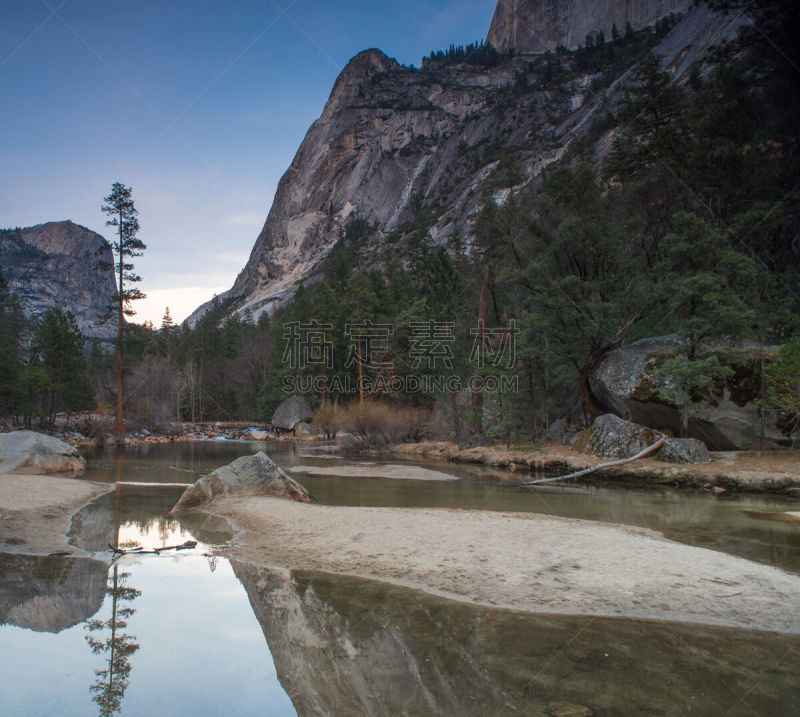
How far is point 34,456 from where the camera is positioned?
53.9ft

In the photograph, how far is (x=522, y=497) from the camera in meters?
13.2

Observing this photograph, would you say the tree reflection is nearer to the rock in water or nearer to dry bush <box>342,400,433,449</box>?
the rock in water

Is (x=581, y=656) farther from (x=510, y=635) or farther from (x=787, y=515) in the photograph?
(x=787, y=515)

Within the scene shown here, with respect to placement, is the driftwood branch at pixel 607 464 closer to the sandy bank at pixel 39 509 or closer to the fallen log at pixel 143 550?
the fallen log at pixel 143 550

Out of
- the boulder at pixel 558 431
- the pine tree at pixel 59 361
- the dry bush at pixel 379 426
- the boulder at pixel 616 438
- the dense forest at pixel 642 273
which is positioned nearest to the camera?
the dense forest at pixel 642 273

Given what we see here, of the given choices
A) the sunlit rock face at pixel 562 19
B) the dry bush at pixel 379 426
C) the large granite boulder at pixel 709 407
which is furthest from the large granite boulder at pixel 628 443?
the sunlit rock face at pixel 562 19

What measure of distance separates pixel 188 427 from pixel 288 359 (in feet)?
37.3

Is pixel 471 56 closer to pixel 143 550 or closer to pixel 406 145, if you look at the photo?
pixel 406 145

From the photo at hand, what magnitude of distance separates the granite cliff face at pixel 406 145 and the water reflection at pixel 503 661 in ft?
260

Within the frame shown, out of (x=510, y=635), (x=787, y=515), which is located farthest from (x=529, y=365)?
(x=510, y=635)

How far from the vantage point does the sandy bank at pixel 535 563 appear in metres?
5.48

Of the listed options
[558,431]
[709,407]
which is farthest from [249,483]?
[558,431]

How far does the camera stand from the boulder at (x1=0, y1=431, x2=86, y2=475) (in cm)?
1577

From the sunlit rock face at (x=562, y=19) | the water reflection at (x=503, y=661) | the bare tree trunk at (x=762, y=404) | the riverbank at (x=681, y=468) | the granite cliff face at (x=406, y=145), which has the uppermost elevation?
the sunlit rock face at (x=562, y=19)
